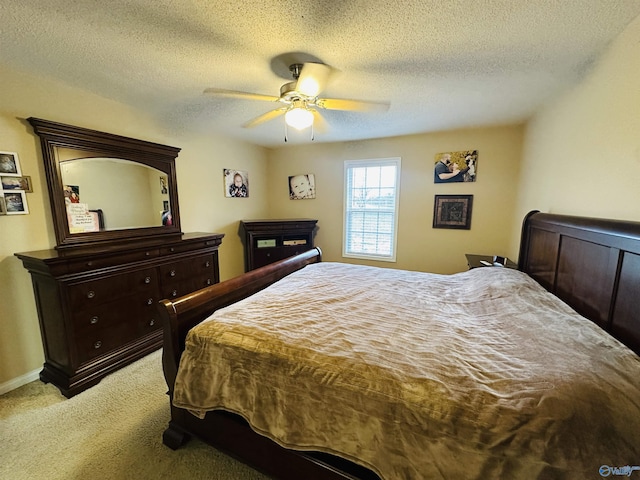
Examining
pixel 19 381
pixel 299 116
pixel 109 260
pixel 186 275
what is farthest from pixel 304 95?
pixel 19 381

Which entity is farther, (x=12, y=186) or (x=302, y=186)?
(x=302, y=186)

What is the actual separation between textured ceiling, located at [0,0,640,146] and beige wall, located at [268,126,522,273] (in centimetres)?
81

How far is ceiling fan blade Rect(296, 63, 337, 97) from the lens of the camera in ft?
5.34

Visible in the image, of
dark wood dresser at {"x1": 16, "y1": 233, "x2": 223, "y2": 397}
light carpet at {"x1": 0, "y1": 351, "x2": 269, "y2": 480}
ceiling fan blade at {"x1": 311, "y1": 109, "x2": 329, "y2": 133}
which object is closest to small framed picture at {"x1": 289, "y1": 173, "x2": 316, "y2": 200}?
ceiling fan blade at {"x1": 311, "y1": 109, "x2": 329, "y2": 133}

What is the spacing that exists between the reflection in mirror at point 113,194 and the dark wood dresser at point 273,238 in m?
1.17

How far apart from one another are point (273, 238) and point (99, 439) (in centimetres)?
274

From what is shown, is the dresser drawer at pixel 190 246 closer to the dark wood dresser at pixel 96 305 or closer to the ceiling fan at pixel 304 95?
the dark wood dresser at pixel 96 305

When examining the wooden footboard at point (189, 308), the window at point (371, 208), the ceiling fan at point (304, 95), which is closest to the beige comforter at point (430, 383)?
the wooden footboard at point (189, 308)

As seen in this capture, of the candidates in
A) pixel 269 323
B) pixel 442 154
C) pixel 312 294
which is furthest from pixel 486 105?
pixel 269 323

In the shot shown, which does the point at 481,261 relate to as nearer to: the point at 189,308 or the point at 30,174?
the point at 189,308

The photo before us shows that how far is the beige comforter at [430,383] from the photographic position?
0.80 metres

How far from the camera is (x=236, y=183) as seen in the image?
388cm

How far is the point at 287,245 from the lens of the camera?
13.1 feet

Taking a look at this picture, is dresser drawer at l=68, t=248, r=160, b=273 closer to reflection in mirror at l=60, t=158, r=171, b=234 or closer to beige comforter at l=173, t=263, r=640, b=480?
reflection in mirror at l=60, t=158, r=171, b=234
